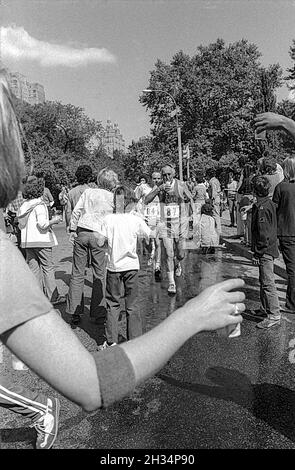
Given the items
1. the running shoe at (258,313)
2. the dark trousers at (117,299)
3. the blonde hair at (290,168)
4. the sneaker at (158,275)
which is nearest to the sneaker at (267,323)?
the running shoe at (258,313)

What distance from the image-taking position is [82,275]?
524 cm

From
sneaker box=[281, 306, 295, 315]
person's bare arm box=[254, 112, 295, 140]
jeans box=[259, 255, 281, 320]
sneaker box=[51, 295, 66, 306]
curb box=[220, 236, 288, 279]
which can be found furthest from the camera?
curb box=[220, 236, 288, 279]

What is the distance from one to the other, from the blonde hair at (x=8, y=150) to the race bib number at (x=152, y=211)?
248 inches

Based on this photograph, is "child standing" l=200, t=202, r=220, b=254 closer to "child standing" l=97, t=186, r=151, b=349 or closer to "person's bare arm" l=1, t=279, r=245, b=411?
"child standing" l=97, t=186, r=151, b=349

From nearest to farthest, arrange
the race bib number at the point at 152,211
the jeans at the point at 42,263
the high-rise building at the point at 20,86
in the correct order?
the high-rise building at the point at 20,86, the jeans at the point at 42,263, the race bib number at the point at 152,211

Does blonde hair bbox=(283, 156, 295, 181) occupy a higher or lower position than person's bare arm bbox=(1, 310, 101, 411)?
higher

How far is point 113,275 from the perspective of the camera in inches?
167

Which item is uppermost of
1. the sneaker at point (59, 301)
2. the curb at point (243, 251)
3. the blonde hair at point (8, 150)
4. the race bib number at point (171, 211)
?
the blonde hair at point (8, 150)

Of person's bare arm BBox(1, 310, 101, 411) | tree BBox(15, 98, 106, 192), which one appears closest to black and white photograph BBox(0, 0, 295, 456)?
person's bare arm BBox(1, 310, 101, 411)

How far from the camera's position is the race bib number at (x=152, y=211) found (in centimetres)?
733

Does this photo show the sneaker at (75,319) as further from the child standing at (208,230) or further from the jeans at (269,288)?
the child standing at (208,230)

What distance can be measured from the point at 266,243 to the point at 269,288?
1.64 ft

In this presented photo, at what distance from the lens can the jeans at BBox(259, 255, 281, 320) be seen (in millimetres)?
4863

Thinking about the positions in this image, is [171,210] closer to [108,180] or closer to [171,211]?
[171,211]
